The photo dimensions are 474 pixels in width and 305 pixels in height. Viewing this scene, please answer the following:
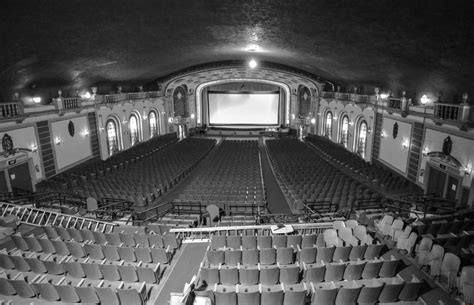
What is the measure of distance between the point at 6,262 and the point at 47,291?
2.13m

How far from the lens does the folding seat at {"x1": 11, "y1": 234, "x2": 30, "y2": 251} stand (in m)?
8.32

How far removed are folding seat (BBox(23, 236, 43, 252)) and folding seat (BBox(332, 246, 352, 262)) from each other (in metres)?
8.21

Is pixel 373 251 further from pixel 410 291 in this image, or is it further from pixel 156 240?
pixel 156 240

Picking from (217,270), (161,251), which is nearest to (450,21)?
(217,270)

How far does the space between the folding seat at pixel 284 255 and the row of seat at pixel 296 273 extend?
2.10 ft

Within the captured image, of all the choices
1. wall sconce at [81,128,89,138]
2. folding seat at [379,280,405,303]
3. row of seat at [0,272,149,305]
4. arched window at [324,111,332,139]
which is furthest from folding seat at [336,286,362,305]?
arched window at [324,111,332,139]

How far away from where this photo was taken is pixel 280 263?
7.66 m

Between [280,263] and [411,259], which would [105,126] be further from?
[411,259]

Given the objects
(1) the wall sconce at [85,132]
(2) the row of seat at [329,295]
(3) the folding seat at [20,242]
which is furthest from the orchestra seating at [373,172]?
(1) the wall sconce at [85,132]

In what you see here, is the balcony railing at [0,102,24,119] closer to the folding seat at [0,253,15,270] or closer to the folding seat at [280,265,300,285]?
the folding seat at [0,253,15,270]

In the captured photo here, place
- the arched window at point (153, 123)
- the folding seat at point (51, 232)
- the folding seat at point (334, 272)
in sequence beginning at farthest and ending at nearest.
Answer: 1. the arched window at point (153, 123)
2. the folding seat at point (51, 232)
3. the folding seat at point (334, 272)

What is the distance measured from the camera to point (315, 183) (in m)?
15.8

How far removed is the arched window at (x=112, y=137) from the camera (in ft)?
86.3

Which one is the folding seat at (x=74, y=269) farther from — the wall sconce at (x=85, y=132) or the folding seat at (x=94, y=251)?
the wall sconce at (x=85, y=132)
